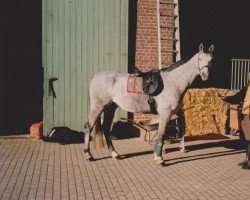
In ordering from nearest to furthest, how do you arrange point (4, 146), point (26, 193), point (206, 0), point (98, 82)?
point (26, 193) < point (98, 82) < point (4, 146) < point (206, 0)

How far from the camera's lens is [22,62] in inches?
526

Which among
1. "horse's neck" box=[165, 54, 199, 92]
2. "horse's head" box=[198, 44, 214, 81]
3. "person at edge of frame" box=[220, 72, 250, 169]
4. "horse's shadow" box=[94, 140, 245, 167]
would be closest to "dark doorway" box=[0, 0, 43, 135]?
"horse's shadow" box=[94, 140, 245, 167]

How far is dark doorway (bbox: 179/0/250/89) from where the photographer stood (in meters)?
13.1

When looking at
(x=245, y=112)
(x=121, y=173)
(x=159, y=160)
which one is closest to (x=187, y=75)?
(x=245, y=112)

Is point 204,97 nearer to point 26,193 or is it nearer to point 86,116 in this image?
point 86,116

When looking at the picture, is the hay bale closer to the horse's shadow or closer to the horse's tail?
the horse's shadow

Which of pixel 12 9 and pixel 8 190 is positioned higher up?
pixel 12 9

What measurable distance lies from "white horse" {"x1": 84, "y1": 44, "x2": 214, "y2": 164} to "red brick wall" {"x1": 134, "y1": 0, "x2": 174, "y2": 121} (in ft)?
7.83

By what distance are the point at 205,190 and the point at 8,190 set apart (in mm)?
3329

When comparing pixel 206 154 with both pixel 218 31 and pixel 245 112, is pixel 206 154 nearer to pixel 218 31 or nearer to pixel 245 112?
pixel 245 112

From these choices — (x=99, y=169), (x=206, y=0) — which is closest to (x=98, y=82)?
(x=99, y=169)

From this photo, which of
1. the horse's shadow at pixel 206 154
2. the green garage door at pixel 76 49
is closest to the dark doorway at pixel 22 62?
the green garage door at pixel 76 49

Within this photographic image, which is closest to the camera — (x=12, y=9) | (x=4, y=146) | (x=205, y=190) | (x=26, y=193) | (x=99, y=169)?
(x=26, y=193)

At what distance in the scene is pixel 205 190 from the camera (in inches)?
258
